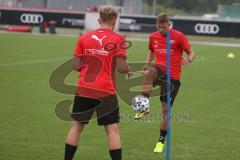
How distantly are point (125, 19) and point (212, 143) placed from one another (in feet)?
118

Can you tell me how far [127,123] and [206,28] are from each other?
107 feet

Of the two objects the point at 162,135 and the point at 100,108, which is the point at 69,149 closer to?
the point at 100,108

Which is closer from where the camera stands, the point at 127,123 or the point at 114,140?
the point at 114,140

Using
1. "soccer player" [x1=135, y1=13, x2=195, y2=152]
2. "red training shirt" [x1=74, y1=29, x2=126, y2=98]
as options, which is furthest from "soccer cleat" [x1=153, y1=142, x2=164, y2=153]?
"red training shirt" [x1=74, y1=29, x2=126, y2=98]

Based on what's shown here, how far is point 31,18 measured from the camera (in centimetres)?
4709

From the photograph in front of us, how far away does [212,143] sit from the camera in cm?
1153

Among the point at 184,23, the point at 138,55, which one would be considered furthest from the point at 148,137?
the point at 184,23

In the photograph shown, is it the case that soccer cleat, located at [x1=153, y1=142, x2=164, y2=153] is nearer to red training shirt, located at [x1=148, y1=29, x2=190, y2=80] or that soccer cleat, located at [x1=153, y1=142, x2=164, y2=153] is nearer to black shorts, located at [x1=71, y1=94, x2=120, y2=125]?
red training shirt, located at [x1=148, y1=29, x2=190, y2=80]

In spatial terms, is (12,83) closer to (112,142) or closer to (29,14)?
(112,142)

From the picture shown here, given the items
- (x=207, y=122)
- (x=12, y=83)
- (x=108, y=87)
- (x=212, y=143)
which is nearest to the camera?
(x=108, y=87)

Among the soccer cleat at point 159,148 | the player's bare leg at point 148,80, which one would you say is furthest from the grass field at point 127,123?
the player's bare leg at point 148,80

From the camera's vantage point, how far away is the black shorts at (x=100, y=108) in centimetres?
846

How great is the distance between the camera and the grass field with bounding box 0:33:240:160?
10555mm

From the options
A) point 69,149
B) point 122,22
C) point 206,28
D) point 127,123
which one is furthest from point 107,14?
point 122,22
